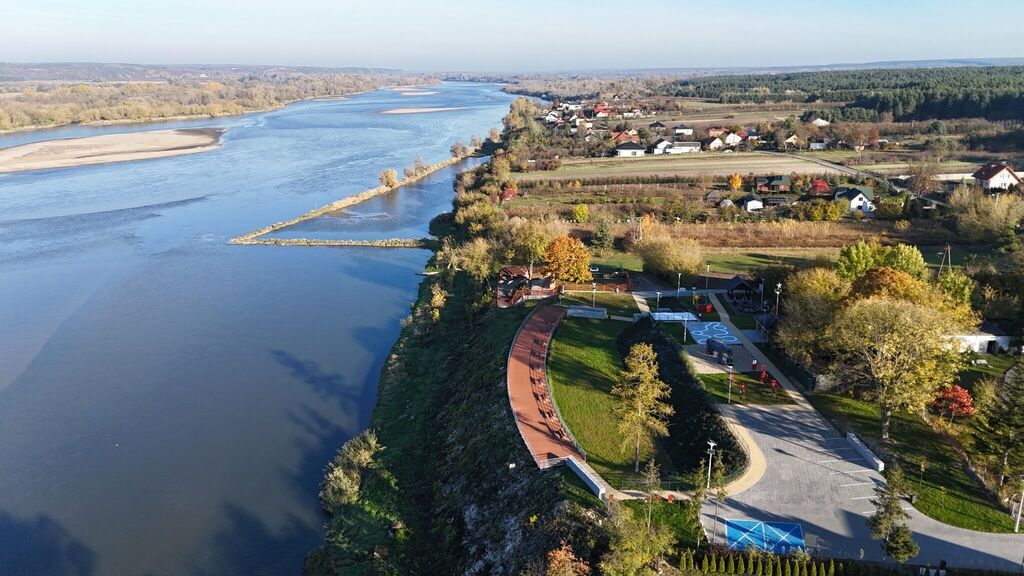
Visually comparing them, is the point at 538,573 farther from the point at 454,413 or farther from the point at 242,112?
the point at 242,112

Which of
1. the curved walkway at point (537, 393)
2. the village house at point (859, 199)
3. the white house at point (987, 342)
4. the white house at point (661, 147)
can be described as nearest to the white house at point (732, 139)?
the white house at point (661, 147)

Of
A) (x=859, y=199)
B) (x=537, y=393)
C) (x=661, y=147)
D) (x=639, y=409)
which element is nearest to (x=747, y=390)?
(x=639, y=409)

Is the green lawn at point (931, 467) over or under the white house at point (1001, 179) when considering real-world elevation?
under

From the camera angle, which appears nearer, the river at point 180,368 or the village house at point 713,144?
the river at point 180,368

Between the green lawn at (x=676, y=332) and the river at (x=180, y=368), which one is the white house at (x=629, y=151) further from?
the green lawn at (x=676, y=332)

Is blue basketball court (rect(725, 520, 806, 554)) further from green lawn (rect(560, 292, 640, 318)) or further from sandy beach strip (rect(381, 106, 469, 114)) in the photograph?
sandy beach strip (rect(381, 106, 469, 114))

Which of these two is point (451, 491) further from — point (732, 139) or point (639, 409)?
point (732, 139)
